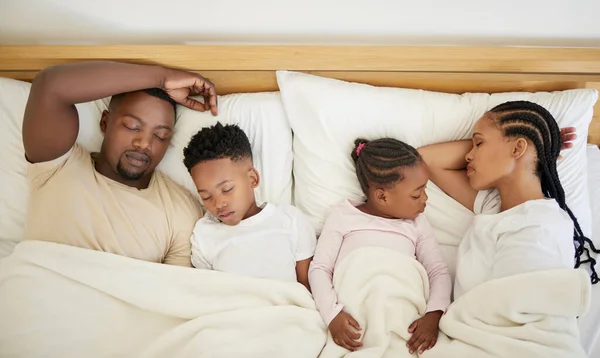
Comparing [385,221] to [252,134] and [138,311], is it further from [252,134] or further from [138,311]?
[138,311]

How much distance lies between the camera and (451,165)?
1594 millimetres

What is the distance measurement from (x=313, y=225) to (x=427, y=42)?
2.43 ft

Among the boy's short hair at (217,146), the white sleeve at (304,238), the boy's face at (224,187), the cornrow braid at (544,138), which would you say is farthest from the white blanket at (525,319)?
the boy's short hair at (217,146)

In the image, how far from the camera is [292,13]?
159 centimetres

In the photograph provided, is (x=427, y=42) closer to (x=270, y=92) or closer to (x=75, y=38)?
(x=270, y=92)

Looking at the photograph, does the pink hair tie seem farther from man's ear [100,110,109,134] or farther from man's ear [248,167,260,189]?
man's ear [100,110,109,134]

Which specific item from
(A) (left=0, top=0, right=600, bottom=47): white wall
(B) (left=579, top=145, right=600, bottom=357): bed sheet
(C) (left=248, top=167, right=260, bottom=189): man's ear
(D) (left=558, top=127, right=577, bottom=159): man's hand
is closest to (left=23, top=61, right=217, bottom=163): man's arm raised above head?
(A) (left=0, top=0, right=600, bottom=47): white wall

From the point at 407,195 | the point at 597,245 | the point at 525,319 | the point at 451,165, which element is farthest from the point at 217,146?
the point at 597,245

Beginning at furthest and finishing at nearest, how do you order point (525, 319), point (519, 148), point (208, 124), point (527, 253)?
point (208, 124) → point (519, 148) → point (527, 253) → point (525, 319)

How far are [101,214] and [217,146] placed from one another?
41cm

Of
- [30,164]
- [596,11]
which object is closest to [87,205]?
[30,164]

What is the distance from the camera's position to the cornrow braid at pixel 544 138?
145 centimetres

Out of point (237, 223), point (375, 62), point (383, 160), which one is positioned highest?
point (375, 62)

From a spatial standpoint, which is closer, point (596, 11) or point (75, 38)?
point (596, 11)
